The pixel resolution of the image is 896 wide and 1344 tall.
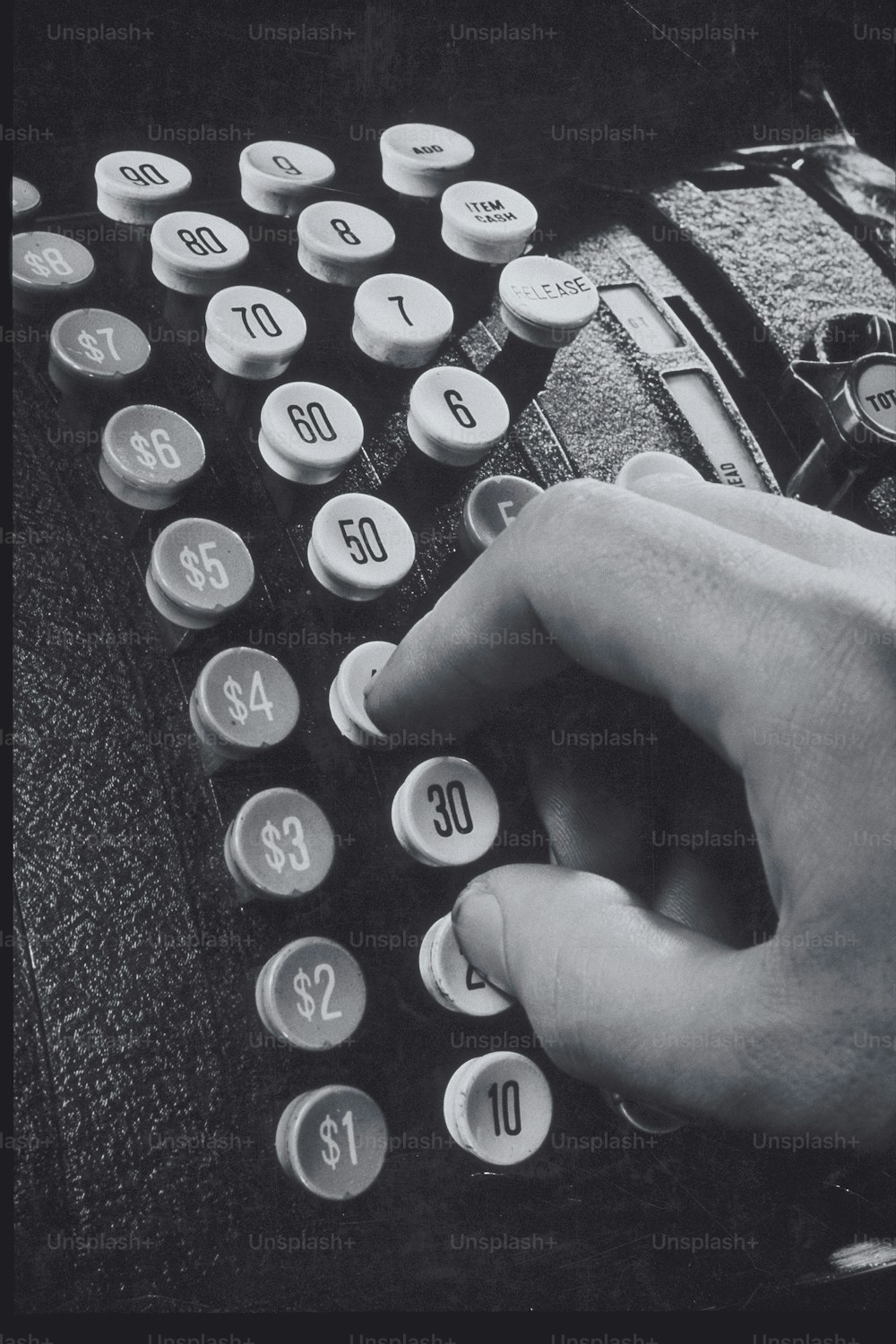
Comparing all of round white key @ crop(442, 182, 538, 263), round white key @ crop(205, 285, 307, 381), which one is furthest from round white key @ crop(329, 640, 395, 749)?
round white key @ crop(442, 182, 538, 263)

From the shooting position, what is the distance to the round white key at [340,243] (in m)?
1.02

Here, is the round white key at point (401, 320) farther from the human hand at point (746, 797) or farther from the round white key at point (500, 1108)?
the round white key at point (500, 1108)

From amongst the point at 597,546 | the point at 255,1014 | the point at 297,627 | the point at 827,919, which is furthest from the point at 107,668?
the point at 827,919

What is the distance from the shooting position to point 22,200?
1011mm

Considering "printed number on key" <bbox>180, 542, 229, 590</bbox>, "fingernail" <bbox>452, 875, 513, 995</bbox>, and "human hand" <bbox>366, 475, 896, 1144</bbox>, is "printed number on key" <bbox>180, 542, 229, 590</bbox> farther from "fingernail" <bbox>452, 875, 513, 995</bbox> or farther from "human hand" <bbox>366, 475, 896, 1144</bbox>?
"fingernail" <bbox>452, 875, 513, 995</bbox>

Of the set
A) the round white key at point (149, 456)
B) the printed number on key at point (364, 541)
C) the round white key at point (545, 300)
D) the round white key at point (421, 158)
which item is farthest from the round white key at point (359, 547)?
the round white key at point (421, 158)

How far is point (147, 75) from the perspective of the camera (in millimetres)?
1101

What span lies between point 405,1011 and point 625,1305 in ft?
0.89

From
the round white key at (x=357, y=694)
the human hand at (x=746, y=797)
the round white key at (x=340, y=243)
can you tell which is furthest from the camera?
the round white key at (x=340, y=243)

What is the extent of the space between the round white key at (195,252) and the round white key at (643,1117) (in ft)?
2.40

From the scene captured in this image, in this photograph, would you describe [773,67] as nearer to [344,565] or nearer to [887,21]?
[887,21]

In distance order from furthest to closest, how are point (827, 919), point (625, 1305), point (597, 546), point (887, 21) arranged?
point (887, 21)
point (625, 1305)
point (597, 546)
point (827, 919)

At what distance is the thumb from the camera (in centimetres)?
67

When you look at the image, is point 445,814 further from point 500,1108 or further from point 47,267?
point 47,267
